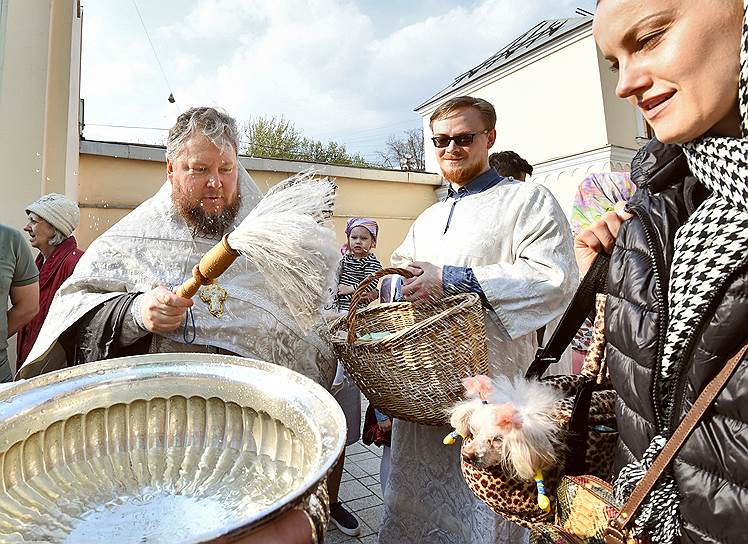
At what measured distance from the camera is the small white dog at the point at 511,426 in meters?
1.11

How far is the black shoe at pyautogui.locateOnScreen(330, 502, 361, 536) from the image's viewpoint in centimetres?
295

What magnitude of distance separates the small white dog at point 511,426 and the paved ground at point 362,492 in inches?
81.2

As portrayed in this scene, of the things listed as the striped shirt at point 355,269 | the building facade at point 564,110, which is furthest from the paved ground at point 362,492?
the building facade at point 564,110

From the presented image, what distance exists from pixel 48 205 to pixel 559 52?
8684mm

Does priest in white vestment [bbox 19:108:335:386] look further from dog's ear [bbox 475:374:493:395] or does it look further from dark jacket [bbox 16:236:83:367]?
dark jacket [bbox 16:236:83:367]

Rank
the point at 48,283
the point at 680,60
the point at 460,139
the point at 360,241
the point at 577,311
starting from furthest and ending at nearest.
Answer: the point at 360,241
the point at 48,283
the point at 460,139
the point at 577,311
the point at 680,60

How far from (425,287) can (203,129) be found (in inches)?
42.8

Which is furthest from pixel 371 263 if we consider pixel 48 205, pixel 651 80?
pixel 651 80

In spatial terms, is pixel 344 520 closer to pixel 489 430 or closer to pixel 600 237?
pixel 489 430

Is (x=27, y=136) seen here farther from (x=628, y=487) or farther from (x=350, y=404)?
(x=628, y=487)

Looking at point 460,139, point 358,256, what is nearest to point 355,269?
point 358,256

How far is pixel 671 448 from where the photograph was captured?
0.86 m

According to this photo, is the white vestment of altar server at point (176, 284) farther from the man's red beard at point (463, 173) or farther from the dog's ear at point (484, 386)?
the man's red beard at point (463, 173)

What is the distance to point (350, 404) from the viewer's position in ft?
9.55
